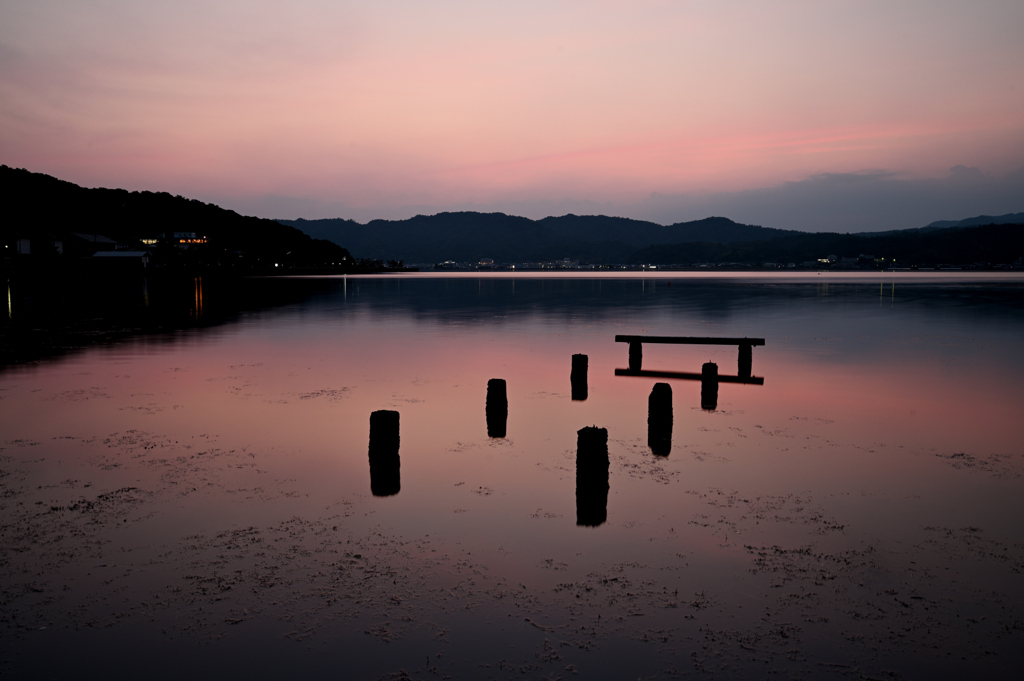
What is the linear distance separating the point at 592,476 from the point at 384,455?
366cm

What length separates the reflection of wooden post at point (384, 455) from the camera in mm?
11383

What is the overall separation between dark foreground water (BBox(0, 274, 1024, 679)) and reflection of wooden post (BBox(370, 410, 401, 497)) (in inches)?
4.4

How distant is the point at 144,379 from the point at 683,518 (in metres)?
19.8

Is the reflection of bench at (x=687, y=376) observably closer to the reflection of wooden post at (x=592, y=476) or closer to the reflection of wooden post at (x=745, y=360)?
the reflection of wooden post at (x=745, y=360)

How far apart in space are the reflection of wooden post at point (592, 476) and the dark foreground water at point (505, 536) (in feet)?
0.18

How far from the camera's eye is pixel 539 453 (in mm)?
14336

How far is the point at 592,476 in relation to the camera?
1022 cm

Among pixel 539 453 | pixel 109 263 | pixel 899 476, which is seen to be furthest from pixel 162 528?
pixel 109 263

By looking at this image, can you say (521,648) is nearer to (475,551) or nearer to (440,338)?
(475,551)

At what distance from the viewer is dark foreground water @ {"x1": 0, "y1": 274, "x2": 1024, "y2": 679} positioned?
272 inches

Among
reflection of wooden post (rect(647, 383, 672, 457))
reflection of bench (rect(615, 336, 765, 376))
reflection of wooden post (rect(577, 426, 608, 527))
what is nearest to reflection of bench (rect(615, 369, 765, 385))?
reflection of bench (rect(615, 336, 765, 376))

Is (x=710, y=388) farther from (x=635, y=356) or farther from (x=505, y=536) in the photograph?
(x=505, y=536)

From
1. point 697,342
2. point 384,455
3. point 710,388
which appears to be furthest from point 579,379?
point 384,455

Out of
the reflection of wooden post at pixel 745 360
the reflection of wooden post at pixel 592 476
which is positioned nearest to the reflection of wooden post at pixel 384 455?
the reflection of wooden post at pixel 592 476
